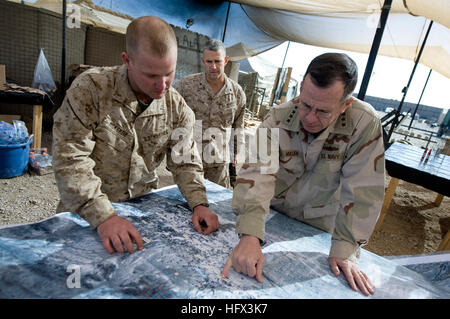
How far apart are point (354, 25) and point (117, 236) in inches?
284

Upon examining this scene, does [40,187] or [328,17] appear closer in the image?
[40,187]

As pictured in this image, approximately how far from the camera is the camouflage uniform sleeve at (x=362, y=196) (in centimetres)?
117

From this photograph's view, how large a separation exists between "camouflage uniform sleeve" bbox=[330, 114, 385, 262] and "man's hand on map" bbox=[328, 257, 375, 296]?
0.10 feet

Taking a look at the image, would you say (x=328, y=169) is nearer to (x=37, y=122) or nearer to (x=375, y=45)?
(x=375, y=45)

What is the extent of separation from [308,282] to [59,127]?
1220 millimetres

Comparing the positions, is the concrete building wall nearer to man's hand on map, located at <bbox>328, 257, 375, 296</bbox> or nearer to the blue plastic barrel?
the blue plastic barrel

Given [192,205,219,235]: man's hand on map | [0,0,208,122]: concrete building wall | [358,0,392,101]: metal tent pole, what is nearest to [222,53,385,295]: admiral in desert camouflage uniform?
[192,205,219,235]: man's hand on map

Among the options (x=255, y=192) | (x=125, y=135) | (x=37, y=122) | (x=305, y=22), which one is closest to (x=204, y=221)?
(x=255, y=192)

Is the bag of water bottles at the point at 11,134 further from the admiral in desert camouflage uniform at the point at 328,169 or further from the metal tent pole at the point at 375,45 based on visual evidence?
the metal tent pole at the point at 375,45

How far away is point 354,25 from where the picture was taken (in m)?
6.18

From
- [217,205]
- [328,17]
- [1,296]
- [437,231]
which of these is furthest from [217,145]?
[328,17]

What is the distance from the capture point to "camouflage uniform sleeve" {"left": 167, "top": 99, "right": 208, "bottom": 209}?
1.41 metres

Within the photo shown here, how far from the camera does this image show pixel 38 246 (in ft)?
3.12
